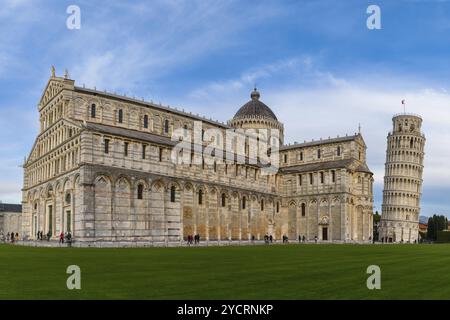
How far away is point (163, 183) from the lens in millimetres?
53250

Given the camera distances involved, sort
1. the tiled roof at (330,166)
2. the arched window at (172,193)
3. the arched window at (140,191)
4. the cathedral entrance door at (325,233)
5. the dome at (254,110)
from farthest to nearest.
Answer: the dome at (254,110) < the cathedral entrance door at (325,233) < the tiled roof at (330,166) < the arched window at (172,193) < the arched window at (140,191)

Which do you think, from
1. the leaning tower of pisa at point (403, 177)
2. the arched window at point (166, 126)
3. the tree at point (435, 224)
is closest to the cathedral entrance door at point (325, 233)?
the arched window at point (166, 126)

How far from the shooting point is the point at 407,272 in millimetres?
16500

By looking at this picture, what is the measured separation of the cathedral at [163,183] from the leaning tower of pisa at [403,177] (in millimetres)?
36672

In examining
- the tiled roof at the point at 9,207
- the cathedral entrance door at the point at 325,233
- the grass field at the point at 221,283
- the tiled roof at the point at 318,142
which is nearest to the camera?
the grass field at the point at 221,283

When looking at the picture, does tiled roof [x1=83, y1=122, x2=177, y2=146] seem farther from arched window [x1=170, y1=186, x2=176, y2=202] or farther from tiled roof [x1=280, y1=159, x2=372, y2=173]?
tiled roof [x1=280, y1=159, x2=372, y2=173]

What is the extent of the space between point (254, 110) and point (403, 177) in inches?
1840

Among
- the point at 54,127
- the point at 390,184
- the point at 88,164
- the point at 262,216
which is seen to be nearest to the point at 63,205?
the point at 88,164

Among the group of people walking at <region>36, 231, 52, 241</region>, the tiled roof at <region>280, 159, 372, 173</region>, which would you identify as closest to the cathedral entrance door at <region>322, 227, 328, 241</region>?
the tiled roof at <region>280, 159, 372, 173</region>

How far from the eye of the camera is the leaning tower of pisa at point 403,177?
108562 millimetres

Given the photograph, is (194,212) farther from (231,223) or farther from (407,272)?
(407,272)

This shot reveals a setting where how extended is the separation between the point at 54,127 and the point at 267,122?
36.7m

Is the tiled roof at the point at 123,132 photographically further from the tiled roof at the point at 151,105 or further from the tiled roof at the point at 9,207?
the tiled roof at the point at 9,207

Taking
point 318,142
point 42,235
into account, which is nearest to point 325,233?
point 318,142
